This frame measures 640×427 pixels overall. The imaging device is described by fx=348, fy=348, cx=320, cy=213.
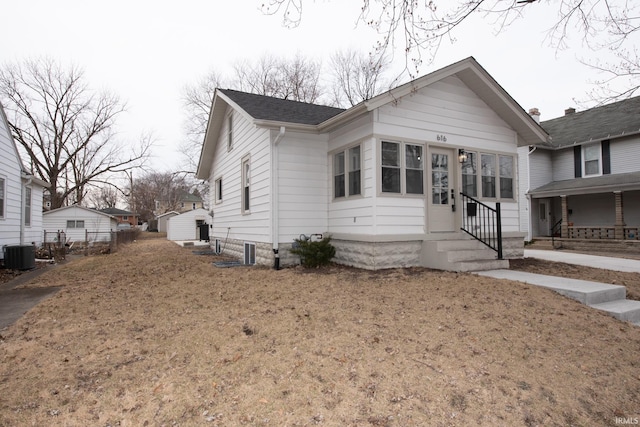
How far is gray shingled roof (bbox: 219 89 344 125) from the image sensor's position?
8352 millimetres

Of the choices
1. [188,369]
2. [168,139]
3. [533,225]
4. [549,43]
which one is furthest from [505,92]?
[168,139]

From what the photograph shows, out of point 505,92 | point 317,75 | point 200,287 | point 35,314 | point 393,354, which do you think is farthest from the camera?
point 317,75

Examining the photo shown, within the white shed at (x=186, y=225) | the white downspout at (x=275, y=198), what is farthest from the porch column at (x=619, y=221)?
the white shed at (x=186, y=225)

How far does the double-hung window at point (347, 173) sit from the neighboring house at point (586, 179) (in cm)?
1206

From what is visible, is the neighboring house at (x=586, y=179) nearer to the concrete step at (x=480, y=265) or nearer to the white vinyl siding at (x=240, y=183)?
the concrete step at (x=480, y=265)

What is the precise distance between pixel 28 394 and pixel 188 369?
112 centimetres

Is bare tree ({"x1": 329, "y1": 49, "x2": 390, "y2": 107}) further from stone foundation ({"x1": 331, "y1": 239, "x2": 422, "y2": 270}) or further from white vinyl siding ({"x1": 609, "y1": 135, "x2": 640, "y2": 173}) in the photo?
stone foundation ({"x1": 331, "y1": 239, "x2": 422, "y2": 270})

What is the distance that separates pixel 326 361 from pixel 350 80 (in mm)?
24794

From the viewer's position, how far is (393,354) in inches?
125

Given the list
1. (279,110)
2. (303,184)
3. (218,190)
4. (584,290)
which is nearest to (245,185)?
(279,110)

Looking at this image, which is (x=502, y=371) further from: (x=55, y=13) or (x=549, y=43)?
(x=55, y=13)

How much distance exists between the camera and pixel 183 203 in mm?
50750

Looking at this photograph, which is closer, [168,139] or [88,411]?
[88,411]

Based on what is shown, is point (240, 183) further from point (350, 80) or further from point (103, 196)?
point (103, 196)
